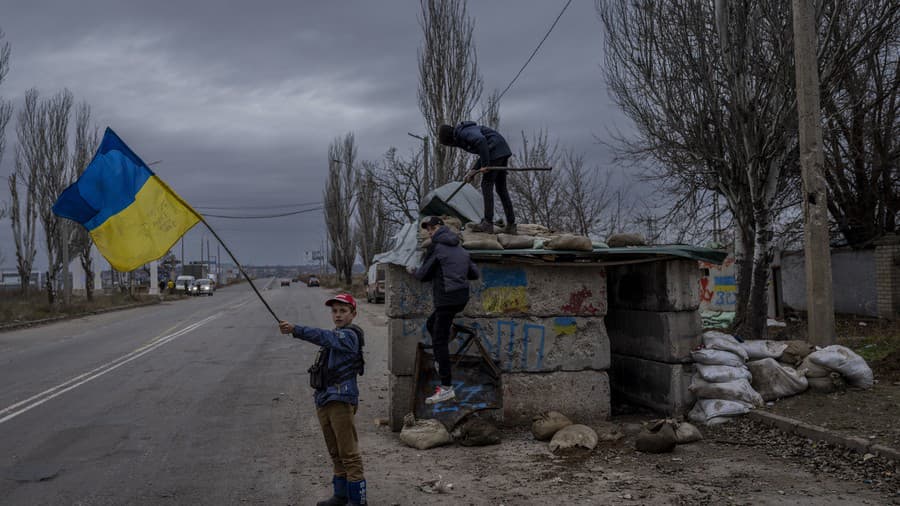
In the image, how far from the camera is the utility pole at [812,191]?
8.66m

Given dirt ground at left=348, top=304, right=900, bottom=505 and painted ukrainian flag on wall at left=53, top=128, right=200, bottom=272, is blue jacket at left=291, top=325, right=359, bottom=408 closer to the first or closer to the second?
dirt ground at left=348, top=304, right=900, bottom=505

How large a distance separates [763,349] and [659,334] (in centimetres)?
123

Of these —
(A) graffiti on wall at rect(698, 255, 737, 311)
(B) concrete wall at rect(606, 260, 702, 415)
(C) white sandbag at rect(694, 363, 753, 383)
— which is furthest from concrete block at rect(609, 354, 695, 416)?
(A) graffiti on wall at rect(698, 255, 737, 311)

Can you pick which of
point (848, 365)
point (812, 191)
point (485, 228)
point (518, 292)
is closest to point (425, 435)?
point (518, 292)

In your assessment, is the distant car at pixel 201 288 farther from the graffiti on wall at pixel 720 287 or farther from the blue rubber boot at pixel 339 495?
the blue rubber boot at pixel 339 495

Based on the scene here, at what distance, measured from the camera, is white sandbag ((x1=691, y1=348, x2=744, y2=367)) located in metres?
7.98

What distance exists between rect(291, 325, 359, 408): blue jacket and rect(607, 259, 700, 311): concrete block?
4476mm

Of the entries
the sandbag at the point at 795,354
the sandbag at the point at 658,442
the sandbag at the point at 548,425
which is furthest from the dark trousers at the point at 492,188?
the sandbag at the point at 795,354

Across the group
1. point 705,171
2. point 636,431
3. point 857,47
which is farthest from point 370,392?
point 857,47

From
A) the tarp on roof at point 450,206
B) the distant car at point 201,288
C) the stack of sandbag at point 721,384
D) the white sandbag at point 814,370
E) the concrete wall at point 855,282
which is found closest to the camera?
the stack of sandbag at point 721,384

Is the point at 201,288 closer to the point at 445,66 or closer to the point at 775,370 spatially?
the point at 445,66

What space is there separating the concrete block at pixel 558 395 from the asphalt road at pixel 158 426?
212 centimetres

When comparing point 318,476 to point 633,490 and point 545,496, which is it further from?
point 633,490

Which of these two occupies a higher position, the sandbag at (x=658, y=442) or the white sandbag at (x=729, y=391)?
the white sandbag at (x=729, y=391)
